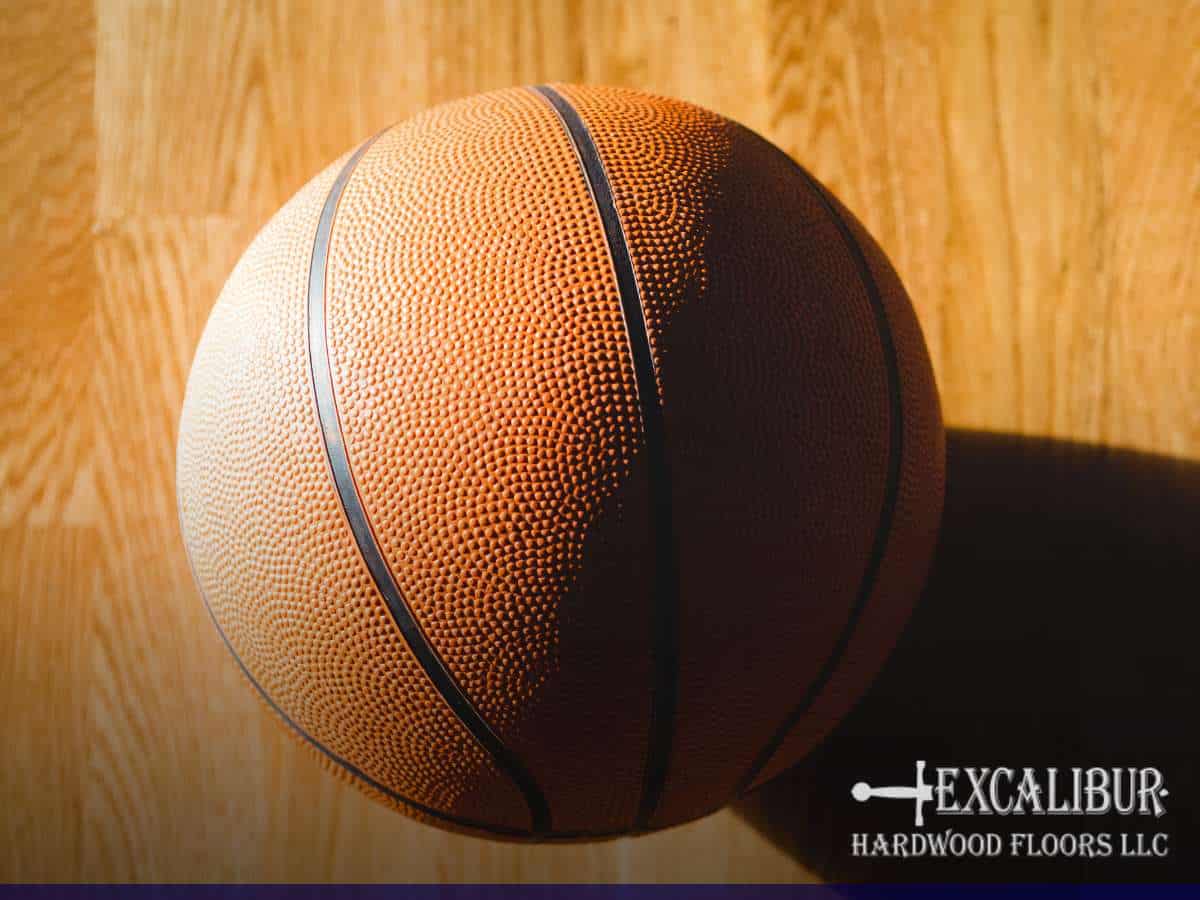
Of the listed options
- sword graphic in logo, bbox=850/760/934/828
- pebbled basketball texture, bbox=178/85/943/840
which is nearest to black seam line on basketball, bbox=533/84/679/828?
pebbled basketball texture, bbox=178/85/943/840

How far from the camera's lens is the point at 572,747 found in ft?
1.93

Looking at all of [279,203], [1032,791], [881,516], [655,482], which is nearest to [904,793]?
[1032,791]

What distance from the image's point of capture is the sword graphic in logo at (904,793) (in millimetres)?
965

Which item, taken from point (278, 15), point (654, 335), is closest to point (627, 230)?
point (654, 335)

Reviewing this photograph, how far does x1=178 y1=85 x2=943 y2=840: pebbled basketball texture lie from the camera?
1.79 ft

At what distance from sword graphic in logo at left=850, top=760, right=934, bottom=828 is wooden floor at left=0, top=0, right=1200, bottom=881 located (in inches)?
4.3

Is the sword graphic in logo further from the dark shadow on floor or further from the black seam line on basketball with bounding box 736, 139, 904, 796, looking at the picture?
the black seam line on basketball with bounding box 736, 139, 904, 796

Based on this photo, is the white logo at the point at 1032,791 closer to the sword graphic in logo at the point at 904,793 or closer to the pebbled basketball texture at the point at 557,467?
the sword graphic in logo at the point at 904,793

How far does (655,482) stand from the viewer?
0.55 meters

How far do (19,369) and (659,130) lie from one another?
2.65 ft

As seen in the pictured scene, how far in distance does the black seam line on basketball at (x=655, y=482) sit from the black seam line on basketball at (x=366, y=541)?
10cm

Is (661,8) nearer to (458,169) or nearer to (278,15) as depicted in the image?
(278,15)

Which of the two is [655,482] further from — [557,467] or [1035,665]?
[1035,665]

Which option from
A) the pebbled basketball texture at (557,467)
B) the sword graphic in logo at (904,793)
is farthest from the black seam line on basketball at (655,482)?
the sword graphic in logo at (904,793)
